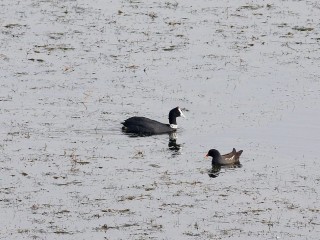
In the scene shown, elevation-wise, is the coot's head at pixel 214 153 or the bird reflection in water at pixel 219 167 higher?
the coot's head at pixel 214 153

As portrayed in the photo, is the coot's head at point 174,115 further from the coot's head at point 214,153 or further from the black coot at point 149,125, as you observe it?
the coot's head at point 214,153

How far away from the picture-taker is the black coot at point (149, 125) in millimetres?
31359

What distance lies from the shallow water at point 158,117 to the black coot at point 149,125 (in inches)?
12.1

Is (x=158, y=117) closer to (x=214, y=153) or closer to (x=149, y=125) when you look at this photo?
(x=149, y=125)

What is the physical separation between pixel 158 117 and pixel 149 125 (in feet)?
6.05

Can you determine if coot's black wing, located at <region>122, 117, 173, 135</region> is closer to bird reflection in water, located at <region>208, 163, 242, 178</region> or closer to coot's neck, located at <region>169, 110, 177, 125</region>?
coot's neck, located at <region>169, 110, 177, 125</region>

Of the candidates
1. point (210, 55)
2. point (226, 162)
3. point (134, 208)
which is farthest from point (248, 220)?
point (210, 55)

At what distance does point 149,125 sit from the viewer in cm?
3172

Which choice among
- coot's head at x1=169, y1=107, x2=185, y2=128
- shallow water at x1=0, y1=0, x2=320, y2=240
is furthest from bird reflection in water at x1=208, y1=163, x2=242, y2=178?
coot's head at x1=169, y1=107, x2=185, y2=128

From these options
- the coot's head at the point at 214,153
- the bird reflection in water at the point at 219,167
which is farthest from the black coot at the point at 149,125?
the bird reflection in water at the point at 219,167

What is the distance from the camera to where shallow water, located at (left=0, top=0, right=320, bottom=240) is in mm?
23828

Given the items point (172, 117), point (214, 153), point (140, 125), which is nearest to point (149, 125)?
point (140, 125)

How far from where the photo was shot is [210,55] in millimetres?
39062

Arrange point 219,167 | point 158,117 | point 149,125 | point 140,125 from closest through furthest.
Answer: point 219,167 < point 140,125 < point 149,125 < point 158,117
